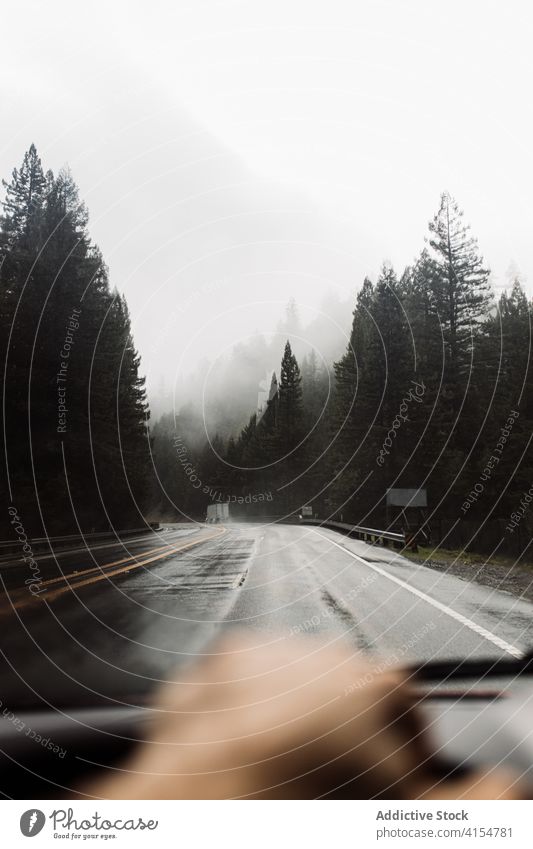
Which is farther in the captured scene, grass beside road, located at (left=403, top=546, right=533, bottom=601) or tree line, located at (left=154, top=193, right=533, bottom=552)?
tree line, located at (left=154, top=193, right=533, bottom=552)

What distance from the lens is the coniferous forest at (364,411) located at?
69.6ft

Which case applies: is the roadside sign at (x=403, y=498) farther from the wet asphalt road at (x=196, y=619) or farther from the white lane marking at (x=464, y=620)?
the white lane marking at (x=464, y=620)

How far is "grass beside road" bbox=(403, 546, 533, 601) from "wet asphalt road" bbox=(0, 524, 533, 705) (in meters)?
0.61

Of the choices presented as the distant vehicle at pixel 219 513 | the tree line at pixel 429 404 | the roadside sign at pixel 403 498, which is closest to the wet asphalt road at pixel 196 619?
the roadside sign at pixel 403 498

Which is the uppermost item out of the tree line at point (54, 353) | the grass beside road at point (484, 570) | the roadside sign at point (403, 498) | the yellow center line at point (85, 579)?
the tree line at point (54, 353)

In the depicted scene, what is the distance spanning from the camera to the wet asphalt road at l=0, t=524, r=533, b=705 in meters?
5.32

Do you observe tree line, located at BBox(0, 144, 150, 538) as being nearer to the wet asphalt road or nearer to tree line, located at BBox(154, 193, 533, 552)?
the wet asphalt road

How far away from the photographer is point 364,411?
4338 cm

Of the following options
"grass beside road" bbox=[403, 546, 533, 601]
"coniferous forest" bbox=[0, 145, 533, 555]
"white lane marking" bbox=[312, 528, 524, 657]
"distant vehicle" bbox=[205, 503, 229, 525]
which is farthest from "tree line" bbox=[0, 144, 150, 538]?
"distant vehicle" bbox=[205, 503, 229, 525]

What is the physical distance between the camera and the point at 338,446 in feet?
147

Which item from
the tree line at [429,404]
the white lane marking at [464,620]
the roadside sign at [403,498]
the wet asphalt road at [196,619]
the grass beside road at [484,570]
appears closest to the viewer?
the wet asphalt road at [196,619]

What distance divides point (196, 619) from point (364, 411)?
36.6 m

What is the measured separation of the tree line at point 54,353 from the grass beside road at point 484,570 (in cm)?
801
